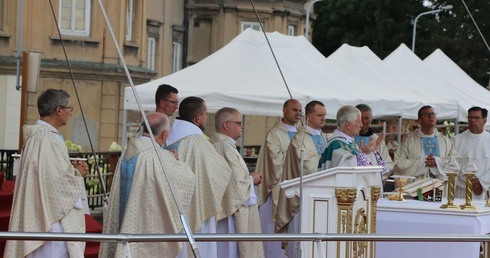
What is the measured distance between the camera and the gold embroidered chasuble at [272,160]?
571 inches

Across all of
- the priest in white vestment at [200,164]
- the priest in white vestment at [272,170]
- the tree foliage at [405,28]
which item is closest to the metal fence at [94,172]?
the priest in white vestment at [272,170]

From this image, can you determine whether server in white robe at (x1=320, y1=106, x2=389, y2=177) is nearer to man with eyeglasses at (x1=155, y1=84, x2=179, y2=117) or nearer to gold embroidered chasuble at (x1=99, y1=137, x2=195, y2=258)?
man with eyeglasses at (x1=155, y1=84, x2=179, y2=117)

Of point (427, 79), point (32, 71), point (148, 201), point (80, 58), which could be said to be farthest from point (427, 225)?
point (80, 58)

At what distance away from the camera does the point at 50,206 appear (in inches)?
380

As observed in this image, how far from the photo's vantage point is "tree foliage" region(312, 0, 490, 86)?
61188 mm

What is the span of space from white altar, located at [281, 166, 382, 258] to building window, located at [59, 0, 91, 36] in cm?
2325

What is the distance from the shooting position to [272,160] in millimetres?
14586

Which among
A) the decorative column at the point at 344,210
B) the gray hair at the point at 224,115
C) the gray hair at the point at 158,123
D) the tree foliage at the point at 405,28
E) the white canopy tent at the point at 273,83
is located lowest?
the decorative column at the point at 344,210

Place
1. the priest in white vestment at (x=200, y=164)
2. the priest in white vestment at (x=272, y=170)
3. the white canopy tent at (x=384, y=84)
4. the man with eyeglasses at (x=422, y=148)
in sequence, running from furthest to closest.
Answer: the white canopy tent at (x=384, y=84), the man with eyeglasses at (x=422, y=148), the priest in white vestment at (x=272, y=170), the priest in white vestment at (x=200, y=164)

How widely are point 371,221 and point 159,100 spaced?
7.22 feet

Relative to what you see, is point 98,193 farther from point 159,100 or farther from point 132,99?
point 159,100

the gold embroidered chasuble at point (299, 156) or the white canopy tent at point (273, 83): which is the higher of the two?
the white canopy tent at point (273, 83)

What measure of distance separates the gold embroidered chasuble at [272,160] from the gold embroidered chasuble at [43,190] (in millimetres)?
4964

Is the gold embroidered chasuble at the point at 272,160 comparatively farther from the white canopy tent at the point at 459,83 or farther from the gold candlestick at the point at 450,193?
the white canopy tent at the point at 459,83
